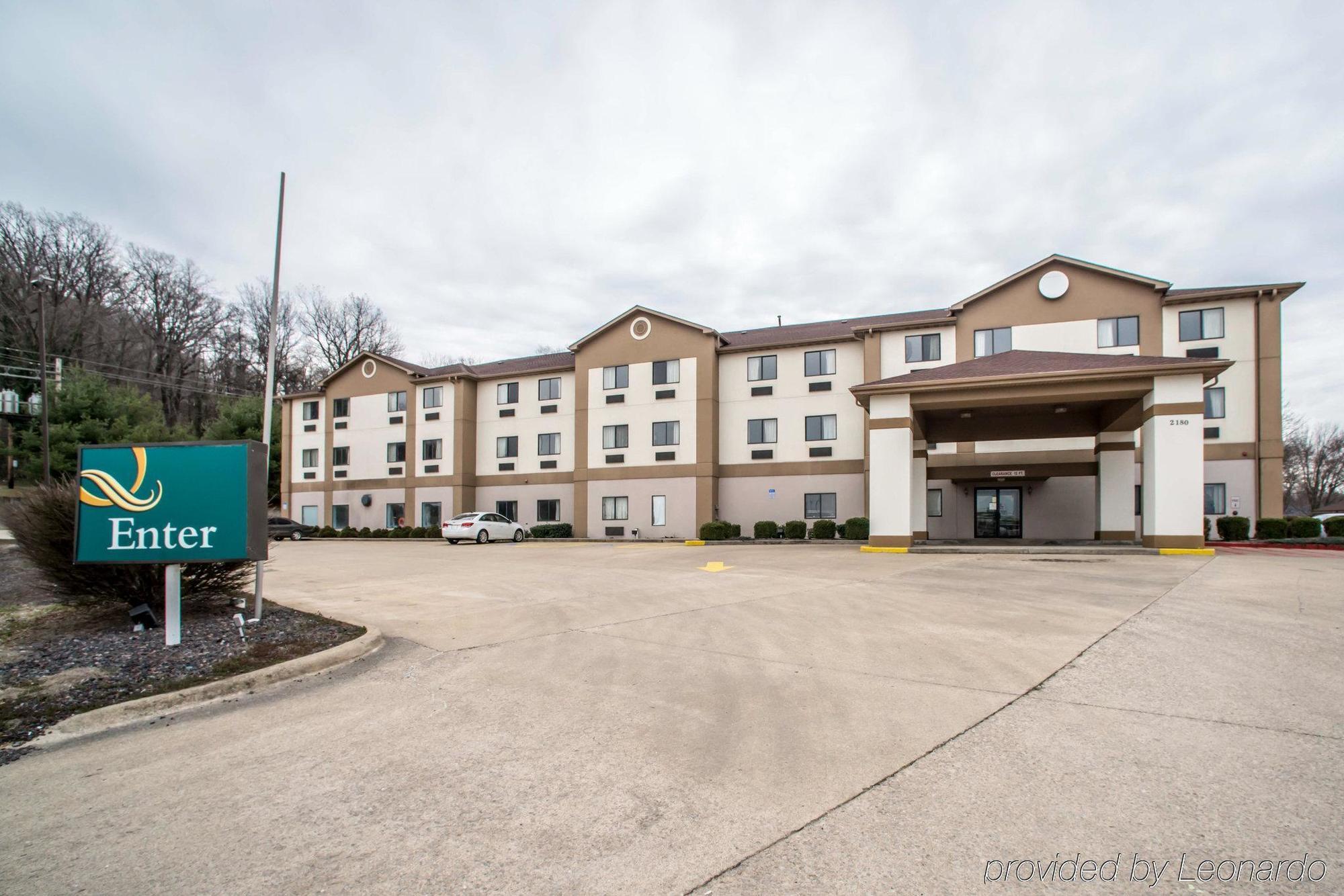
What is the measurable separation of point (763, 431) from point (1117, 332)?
14353 millimetres

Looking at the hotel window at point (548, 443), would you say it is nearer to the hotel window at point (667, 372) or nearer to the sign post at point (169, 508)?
the hotel window at point (667, 372)

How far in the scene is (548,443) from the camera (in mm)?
35188

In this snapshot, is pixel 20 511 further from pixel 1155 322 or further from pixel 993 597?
pixel 1155 322

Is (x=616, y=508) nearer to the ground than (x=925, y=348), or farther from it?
nearer to the ground

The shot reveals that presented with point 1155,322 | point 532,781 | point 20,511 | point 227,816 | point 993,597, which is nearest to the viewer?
point 227,816

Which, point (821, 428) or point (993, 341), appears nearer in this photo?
point (993, 341)

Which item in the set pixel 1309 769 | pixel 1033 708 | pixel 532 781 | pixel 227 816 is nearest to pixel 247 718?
pixel 227 816

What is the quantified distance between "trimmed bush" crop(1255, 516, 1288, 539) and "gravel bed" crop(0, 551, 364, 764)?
29185mm

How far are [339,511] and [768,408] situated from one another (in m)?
26.6

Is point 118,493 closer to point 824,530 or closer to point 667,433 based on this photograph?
point 824,530

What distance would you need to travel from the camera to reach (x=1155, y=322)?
25.7 metres

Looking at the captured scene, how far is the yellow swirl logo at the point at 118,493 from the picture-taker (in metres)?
6.68

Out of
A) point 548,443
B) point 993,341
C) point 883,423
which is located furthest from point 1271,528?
point 548,443

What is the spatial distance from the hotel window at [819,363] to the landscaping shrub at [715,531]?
7786 mm
